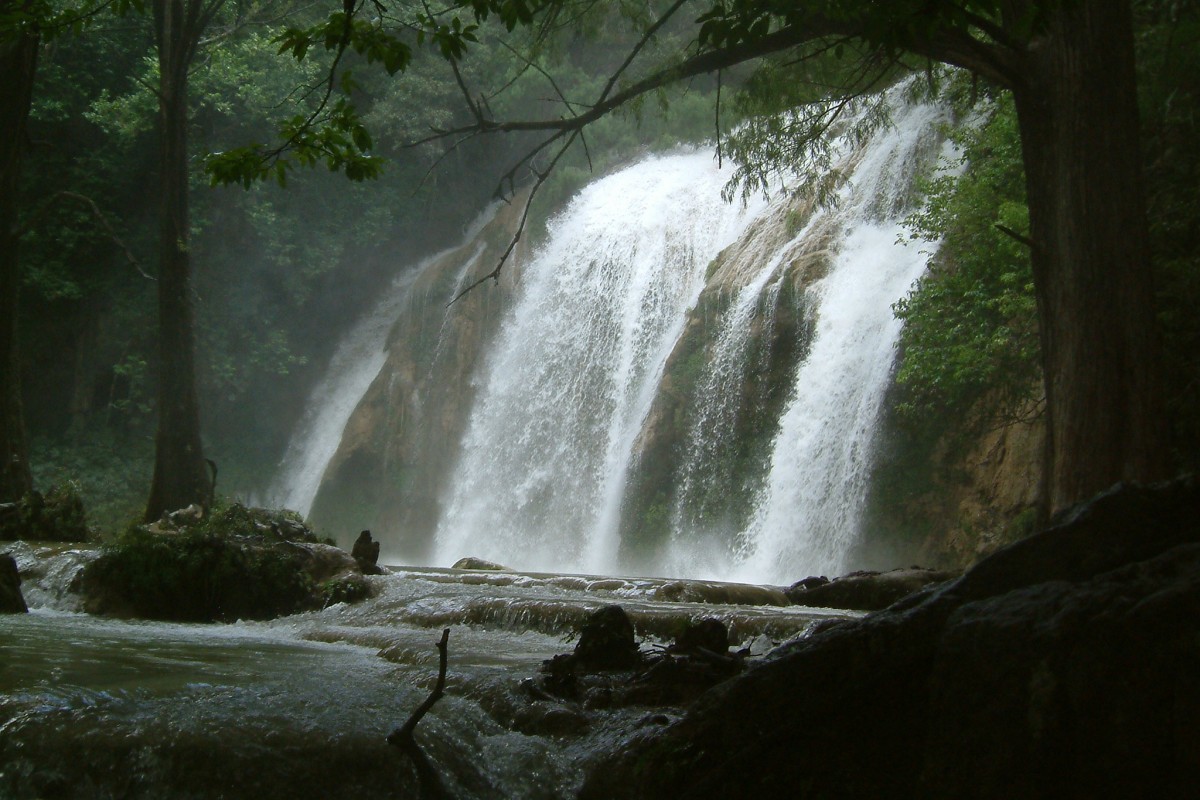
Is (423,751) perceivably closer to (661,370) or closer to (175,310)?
(175,310)

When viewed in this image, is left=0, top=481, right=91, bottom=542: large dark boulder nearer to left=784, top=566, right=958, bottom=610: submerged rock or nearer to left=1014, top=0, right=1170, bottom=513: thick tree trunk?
left=784, top=566, right=958, bottom=610: submerged rock

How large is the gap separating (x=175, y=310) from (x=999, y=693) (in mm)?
14379

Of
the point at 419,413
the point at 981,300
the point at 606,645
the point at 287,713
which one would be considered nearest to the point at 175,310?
the point at 981,300

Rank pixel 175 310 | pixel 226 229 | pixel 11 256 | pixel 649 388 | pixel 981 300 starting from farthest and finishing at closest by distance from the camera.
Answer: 1. pixel 226 229
2. pixel 649 388
3. pixel 175 310
4. pixel 11 256
5. pixel 981 300

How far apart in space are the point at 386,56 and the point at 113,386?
2372cm

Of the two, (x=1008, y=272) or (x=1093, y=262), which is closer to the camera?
(x=1093, y=262)

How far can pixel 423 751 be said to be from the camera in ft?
13.5

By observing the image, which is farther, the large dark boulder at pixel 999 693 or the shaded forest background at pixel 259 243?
the shaded forest background at pixel 259 243

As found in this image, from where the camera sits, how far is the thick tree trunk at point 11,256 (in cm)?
1298

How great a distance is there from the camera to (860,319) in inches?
632

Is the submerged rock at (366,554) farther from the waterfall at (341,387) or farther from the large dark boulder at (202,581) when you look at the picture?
the waterfall at (341,387)

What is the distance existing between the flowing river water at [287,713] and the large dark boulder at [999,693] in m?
0.52

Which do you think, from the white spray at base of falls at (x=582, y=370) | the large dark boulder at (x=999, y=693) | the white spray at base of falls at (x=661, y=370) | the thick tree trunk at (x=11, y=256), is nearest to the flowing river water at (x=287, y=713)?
the large dark boulder at (x=999, y=693)

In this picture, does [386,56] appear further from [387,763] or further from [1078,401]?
[1078,401]
